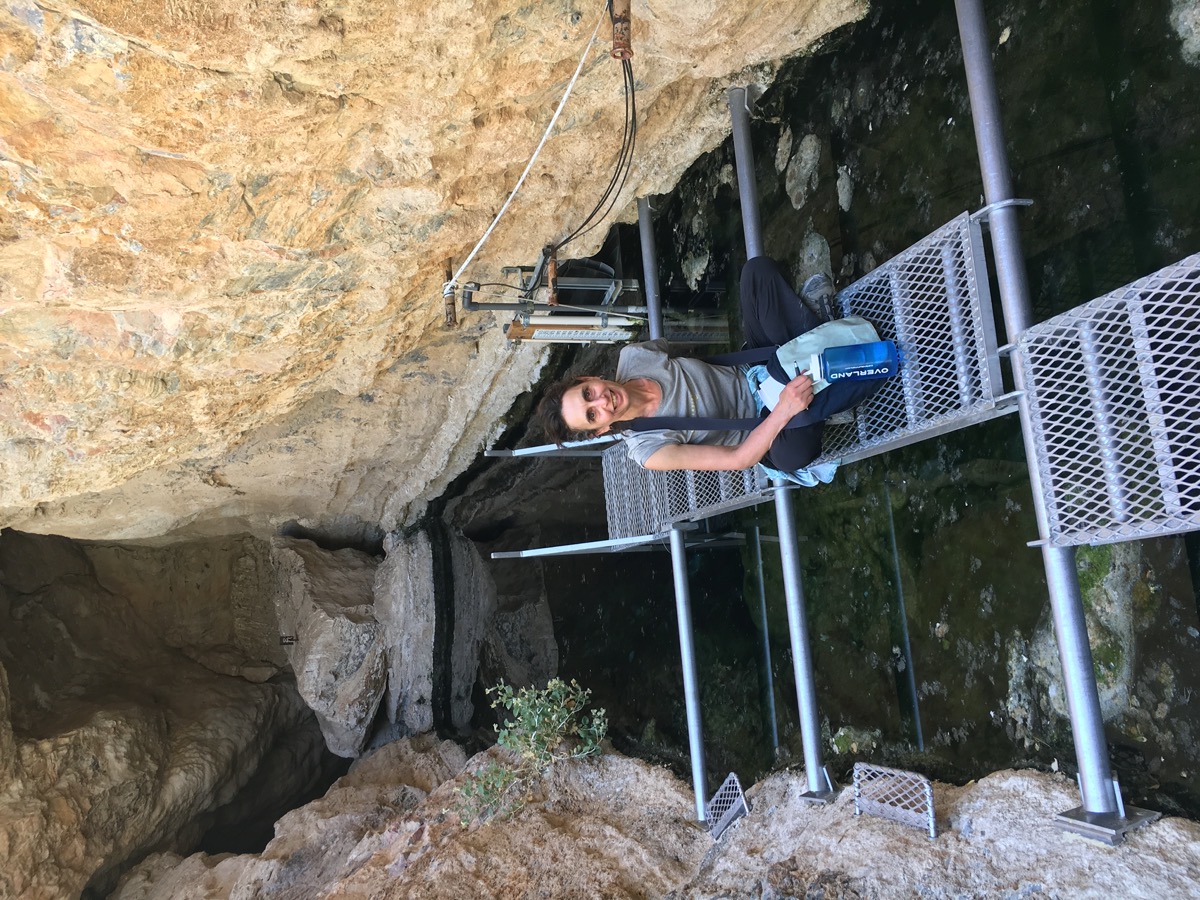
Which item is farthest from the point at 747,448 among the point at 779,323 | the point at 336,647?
the point at 336,647

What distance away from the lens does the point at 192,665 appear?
23.1 ft

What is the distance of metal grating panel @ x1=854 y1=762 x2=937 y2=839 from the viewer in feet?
8.02

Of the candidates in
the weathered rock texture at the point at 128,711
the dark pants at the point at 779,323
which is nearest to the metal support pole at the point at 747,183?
the dark pants at the point at 779,323

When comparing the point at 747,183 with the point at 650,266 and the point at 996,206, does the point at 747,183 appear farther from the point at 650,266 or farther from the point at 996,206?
the point at 996,206

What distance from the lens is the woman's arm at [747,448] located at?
8.52ft

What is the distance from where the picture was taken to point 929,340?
8.48ft

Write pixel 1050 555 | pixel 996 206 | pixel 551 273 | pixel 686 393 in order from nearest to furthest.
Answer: pixel 1050 555 → pixel 996 206 → pixel 686 393 → pixel 551 273

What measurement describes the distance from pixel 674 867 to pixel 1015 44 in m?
3.39

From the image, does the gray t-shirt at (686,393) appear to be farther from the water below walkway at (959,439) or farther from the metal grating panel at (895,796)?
the metal grating panel at (895,796)

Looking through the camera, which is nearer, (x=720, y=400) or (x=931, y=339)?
(x=931, y=339)

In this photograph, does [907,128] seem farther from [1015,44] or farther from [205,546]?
[205,546]

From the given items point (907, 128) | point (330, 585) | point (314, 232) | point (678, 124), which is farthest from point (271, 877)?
point (907, 128)

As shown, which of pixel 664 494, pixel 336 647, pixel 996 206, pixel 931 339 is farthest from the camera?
pixel 336 647

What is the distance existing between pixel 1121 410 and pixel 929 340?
60 cm
